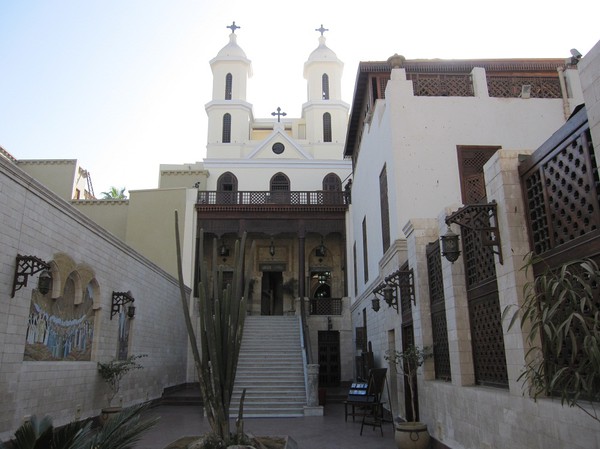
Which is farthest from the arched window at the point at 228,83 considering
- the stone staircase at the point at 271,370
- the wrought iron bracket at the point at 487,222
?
the wrought iron bracket at the point at 487,222

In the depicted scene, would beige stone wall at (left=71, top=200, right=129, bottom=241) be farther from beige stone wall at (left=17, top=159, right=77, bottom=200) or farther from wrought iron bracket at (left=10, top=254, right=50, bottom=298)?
wrought iron bracket at (left=10, top=254, right=50, bottom=298)

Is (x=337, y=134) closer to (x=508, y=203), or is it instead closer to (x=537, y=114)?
(x=537, y=114)

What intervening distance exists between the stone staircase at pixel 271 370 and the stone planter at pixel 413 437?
15.8 feet

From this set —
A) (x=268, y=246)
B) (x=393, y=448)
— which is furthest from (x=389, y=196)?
(x=268, y=246)

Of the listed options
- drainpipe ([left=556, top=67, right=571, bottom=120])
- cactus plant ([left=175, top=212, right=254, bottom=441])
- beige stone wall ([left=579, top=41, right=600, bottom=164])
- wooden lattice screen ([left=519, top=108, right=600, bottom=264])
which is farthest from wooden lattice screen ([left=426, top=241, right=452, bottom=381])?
drainpipe ([left=556, top=67, right=571, bottom=120])

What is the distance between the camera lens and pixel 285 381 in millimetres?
13898

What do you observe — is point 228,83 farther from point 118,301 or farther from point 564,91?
point 564,91

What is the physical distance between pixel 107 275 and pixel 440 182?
295 inches

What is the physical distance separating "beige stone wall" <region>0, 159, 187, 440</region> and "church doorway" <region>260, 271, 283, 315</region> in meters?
8.33

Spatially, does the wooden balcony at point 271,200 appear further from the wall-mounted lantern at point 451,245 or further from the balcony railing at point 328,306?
the wall-mounted lantern at point 451,245

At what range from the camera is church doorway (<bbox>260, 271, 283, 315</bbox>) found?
886 inches

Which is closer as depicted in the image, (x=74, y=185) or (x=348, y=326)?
(x=348, y=326)

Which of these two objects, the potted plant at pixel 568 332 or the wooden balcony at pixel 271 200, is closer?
the potted plant at pixel 568 332

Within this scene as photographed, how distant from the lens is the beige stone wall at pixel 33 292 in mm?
7055
